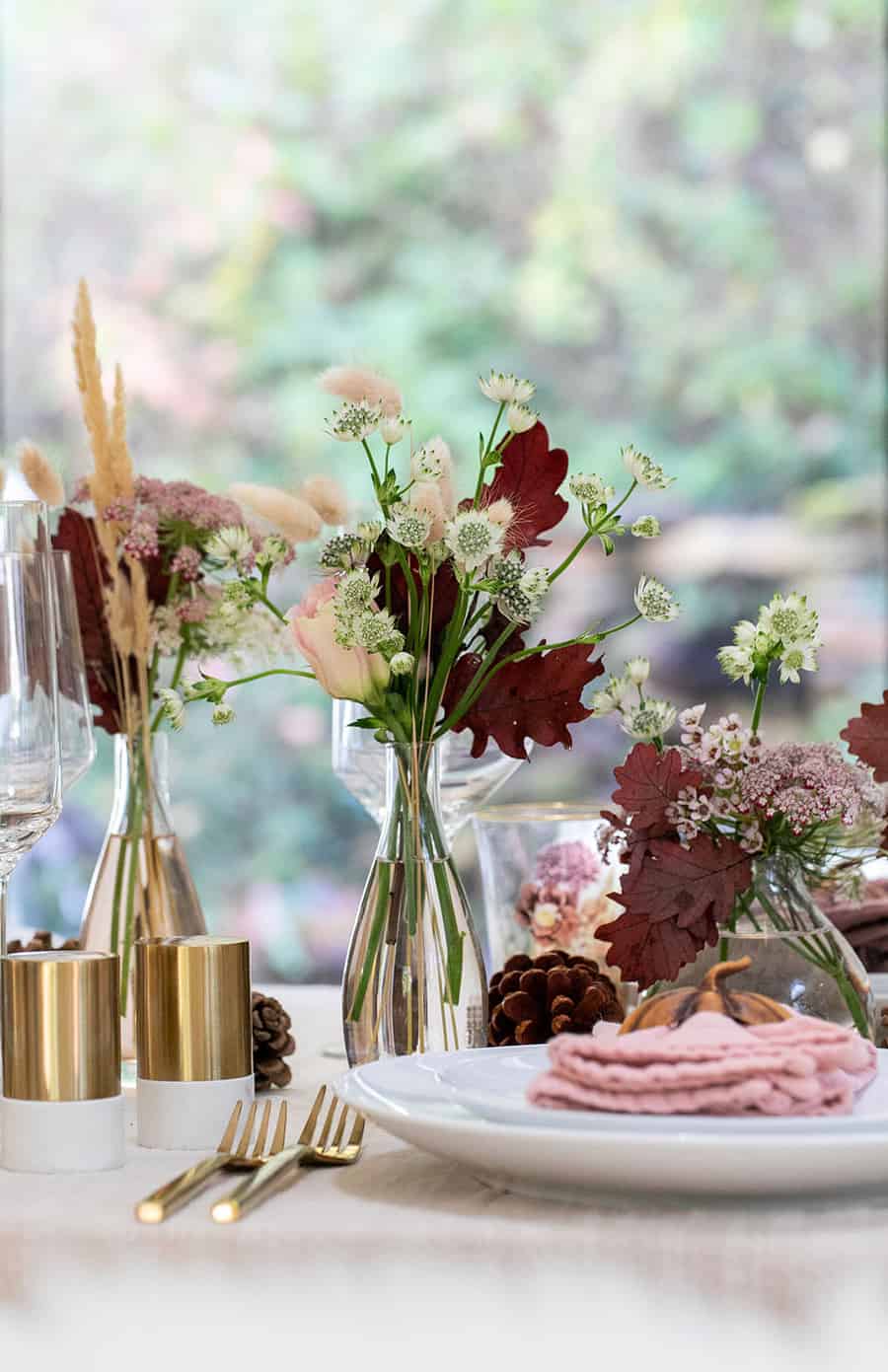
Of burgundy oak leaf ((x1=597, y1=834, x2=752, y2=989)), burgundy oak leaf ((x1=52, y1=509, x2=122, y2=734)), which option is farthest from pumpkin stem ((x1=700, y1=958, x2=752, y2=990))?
burgundy oak leaf ((x1=52, y1=509, x2=122, y2=734))

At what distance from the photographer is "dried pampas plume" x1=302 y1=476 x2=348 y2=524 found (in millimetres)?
1086

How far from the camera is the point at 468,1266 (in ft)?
2.10

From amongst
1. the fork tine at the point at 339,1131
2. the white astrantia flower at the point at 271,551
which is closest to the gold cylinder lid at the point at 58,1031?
the fork tine at the point at 339,1131

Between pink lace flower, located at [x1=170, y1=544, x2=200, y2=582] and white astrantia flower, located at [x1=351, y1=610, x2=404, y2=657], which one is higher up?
pink lace flower, located at [x1=170, y1=544, x2=200, y2=582]

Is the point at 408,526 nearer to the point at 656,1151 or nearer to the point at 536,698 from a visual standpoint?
the point at 536,698

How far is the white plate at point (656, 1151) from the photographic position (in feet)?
2.06

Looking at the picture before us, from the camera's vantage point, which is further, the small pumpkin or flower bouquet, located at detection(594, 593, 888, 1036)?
flower bouquet, located at detection(594, 593, 888, 1036)

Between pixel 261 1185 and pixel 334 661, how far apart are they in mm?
334

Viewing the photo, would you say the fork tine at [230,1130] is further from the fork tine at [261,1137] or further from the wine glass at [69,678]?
the wine glass at [69,678]

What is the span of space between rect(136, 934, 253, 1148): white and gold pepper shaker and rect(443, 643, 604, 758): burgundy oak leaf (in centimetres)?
24

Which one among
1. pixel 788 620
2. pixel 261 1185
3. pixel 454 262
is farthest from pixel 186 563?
pixel 454 262

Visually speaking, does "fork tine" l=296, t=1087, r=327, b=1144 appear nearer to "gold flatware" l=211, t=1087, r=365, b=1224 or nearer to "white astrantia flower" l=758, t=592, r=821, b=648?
"gold flatware" l=211, t=1087, r=365, b=1224

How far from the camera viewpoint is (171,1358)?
2.10 feet

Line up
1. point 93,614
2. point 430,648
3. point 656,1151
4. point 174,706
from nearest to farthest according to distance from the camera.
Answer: point 656,1151 < point 430,648 < point 174,706 < point 93,614
